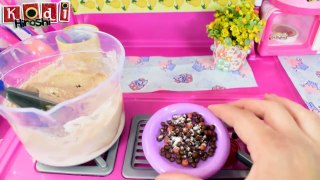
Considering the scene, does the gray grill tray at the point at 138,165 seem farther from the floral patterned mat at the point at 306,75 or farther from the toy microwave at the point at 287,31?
the toy microwave at the point at 287,31

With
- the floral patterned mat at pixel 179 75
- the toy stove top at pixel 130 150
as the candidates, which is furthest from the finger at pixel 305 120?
the floral patterned mat at pixel 179 75

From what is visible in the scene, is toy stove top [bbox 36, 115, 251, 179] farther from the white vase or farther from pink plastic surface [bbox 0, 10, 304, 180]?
the white vase

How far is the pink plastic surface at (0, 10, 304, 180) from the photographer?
490mm

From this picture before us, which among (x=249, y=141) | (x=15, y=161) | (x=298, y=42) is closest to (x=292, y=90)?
(x=298, y=42)

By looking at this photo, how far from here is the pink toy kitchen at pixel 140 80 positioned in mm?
429

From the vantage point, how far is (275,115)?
1.29 ft

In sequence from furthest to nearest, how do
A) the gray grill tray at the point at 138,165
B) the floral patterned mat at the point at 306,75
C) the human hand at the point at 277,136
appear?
1. the floral patterned mat at the point at 306,75
2. the gray grill tray at the point at 138,165
3. the human hand at the point at 277,136

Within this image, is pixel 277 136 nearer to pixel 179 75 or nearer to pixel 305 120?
pixel 305 120

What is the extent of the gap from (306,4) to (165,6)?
0.30 m

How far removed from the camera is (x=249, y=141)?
0.38 m

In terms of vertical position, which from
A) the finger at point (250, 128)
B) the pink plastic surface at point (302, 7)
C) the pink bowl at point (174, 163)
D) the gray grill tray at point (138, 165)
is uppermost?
the pink plastic surface at point (302, 7)

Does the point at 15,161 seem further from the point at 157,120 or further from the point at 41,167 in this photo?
the point at 157,120

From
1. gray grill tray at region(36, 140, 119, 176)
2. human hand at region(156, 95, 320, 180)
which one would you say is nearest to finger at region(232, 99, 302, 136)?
human hand at region(156, 95, 320, 180)

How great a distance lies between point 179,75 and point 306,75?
0.90ft
